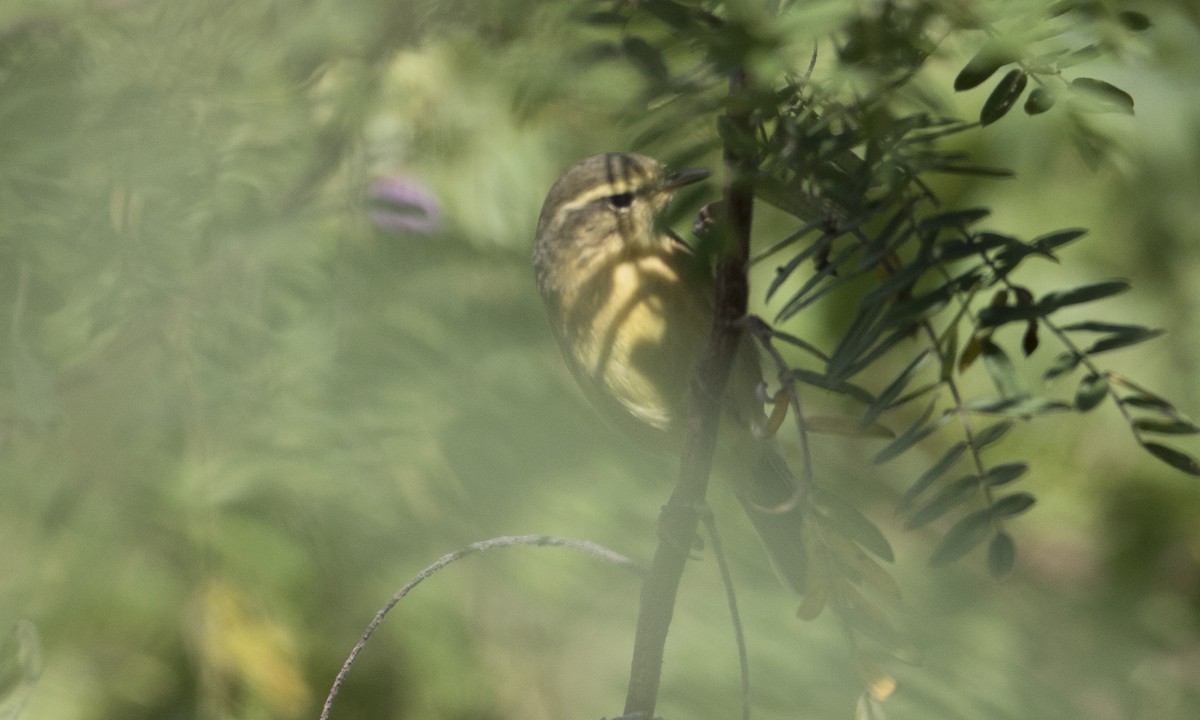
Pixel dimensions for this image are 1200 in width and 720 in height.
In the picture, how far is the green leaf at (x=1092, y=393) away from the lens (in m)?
0.51

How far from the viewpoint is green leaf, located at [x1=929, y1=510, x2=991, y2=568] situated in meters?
0.54

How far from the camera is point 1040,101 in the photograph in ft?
1.54

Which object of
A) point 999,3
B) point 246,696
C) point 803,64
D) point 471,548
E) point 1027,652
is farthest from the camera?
point 1027,652

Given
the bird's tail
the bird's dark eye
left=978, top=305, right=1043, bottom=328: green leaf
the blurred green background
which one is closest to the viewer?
left=978, top=305, right=1043, bottom=328: green leaf

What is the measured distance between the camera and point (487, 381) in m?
1.12

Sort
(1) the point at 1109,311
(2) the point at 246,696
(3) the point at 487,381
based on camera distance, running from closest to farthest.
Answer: (3) the point at 487,381, (2) the point at 246,696, (1) the point at 1109,311

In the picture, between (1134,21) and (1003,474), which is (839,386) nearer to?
(1003,474)

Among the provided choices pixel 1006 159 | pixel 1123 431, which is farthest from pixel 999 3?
pixel 1123 431

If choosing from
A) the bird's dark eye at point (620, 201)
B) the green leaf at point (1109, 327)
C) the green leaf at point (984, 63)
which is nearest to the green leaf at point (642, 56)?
the green leaf at point (984, 63)

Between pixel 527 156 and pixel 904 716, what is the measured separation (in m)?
0.75

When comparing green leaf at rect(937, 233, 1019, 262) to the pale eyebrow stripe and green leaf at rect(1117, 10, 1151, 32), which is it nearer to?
green leaf at rect(1117, 10, 1151, 32)

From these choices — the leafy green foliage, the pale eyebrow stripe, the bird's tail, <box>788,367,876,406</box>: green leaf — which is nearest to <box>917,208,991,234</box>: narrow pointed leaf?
the leafy green foliage

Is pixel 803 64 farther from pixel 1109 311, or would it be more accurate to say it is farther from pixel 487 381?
pixel 1109 311

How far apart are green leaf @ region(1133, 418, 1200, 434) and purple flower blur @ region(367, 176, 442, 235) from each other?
771mm
